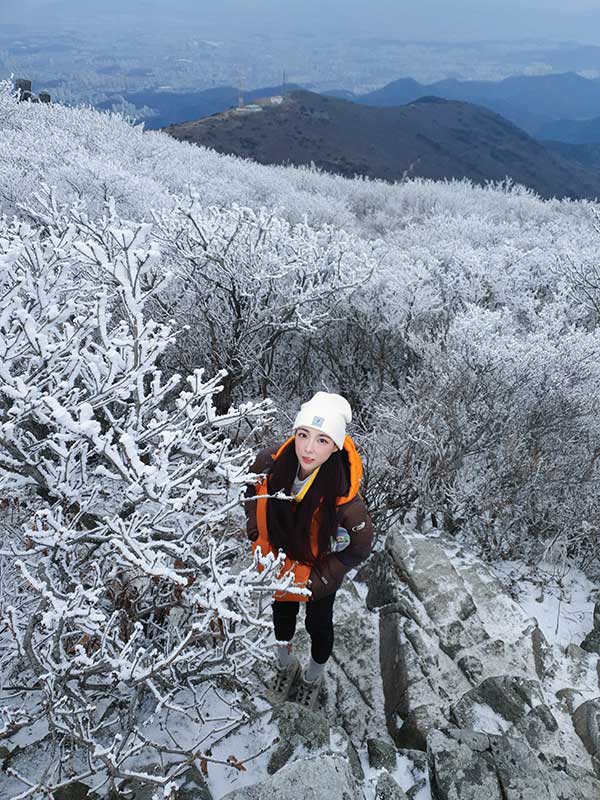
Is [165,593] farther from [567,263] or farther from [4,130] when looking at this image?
[4,130]

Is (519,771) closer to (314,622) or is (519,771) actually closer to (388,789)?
(388,789)

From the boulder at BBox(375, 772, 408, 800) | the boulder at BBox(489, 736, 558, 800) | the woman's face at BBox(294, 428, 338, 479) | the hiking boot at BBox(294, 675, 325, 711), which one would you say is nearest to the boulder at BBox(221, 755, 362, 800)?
the boulder at BBox(375, 772, 408, 800)

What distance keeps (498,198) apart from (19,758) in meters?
40.2

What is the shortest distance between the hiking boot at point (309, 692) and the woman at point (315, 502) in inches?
43.6

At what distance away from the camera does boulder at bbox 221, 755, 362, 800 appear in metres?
2.71

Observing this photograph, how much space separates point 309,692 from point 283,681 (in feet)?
0.78

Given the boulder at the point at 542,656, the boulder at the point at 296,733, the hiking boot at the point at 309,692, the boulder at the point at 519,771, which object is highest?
the boulder at the point at 519,771

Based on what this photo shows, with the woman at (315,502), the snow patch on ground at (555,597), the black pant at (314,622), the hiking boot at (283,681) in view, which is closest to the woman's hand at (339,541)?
the woman at (315,502)

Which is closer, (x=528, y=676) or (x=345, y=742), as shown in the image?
(x=345, y=742)

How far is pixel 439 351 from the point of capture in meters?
8.27

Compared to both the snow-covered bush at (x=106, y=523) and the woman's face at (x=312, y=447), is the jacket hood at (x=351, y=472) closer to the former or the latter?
the woman's face at (x=312, y=447)

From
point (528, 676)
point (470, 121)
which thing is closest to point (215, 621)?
point (528, 676)

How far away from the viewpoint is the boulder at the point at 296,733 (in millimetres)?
3242

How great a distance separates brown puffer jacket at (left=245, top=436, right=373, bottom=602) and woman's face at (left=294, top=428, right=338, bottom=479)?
0.53 feet
